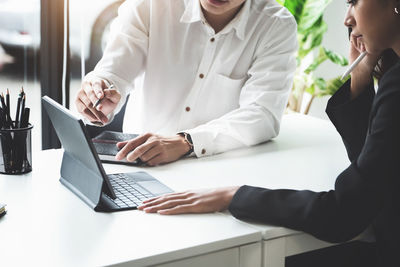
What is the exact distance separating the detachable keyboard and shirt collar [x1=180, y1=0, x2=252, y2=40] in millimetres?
792

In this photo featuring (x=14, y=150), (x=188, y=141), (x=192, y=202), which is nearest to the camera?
(x=192, y=202)

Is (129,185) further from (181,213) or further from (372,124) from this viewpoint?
(372,124)

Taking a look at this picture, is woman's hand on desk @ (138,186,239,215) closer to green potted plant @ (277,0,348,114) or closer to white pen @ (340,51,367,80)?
white pen @ (340,51,367,80)

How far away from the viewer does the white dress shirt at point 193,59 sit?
191 cm

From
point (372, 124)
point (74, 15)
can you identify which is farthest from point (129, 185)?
point (74, 15)

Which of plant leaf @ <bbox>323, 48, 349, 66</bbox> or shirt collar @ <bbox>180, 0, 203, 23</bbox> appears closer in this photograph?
shirt collar @ <bbox>180, 0, 203, 23</bbox>

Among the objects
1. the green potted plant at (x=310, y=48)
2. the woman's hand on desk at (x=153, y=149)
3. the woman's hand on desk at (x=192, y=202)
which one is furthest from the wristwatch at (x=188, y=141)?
the green potted plant at (x=310, y=48)

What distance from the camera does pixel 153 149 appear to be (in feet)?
4.93

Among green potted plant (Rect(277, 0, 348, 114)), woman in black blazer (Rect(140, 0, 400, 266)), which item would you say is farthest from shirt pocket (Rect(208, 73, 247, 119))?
green potted plant (Rect(277, 0, 348, 114))

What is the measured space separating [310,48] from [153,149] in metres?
2.00

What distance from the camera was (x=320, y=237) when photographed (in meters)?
1.12

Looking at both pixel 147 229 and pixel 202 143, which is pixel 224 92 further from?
pixel 147 229

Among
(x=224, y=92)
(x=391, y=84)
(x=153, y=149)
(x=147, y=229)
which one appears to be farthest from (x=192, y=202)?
(x=224, y=92)

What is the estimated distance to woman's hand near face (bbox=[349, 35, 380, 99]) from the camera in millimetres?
1528
